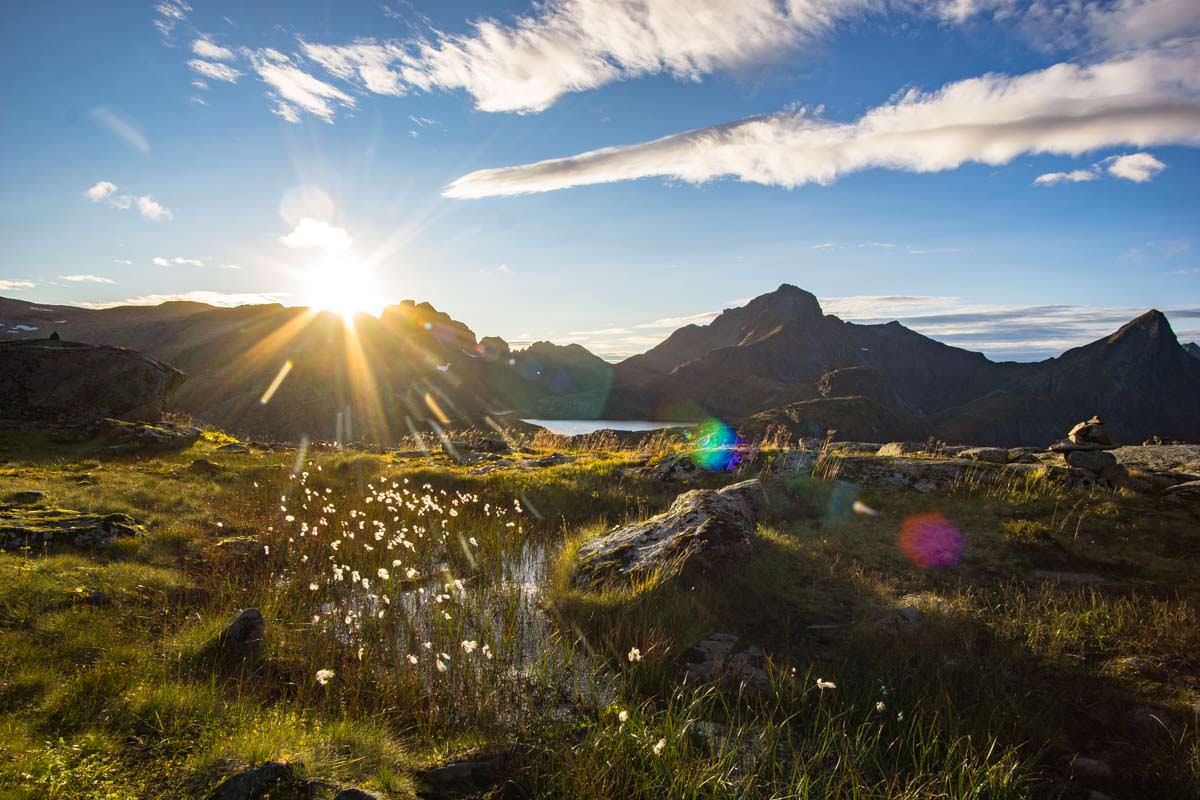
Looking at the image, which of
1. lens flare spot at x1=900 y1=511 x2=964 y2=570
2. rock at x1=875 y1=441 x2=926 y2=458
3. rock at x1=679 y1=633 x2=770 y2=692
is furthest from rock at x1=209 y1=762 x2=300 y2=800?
rock at x1=875 y1=441 x2=926 y2=458

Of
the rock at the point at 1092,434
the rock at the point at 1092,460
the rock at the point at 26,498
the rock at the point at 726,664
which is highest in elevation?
the rock at the point at 1092,434

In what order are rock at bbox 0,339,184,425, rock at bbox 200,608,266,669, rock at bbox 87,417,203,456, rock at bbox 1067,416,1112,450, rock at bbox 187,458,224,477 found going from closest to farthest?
rock at bbox 200,608,266,669 → rock at bbox 1067,416,1112,450 → rock at bbox 187,458,224,477 → rock at bbox 87,417,203,456 → rock at bbox 0,339,184,425

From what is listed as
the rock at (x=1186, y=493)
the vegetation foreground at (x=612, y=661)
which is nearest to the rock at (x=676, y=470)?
the vegetation foreground at (x=612, y=661)

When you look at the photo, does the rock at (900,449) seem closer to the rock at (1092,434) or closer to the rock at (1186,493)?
the rock at (1092,434)

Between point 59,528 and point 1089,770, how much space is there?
1363 centimetres

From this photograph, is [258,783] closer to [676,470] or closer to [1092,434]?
[676,470]

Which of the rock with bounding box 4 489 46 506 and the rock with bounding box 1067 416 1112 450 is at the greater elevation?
the rock with bounding box 1067 416 1112 450

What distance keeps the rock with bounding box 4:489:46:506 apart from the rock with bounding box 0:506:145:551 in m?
0.53

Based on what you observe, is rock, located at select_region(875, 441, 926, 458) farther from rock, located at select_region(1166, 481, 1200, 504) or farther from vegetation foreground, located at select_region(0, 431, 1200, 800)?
rock, located at select_region(1166, 481, 1200, 504)

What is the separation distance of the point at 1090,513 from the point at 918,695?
27.6 feet

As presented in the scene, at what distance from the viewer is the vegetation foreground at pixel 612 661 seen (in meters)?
4.25

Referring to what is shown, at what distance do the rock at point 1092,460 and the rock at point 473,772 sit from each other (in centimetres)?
1473

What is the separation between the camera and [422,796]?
13.0 feet

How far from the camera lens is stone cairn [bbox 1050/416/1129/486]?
1252 centimetres
